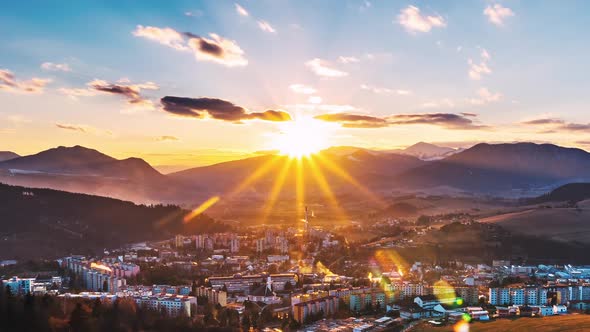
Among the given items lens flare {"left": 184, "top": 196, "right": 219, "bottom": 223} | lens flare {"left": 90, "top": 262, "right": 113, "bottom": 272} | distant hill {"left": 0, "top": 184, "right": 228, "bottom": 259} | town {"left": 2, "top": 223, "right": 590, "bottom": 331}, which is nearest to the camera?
town {"left": 2, "top": 223, "right": 590, "bottom": 331}

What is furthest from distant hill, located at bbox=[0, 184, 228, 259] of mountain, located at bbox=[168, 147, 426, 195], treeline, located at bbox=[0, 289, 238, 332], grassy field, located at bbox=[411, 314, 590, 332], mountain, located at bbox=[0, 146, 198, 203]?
mountain, located at bbox=[168, 147, 426, 195]

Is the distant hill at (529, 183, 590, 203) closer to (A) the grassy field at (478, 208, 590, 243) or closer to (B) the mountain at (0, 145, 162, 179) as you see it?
(A) the grassy field at (478, 208, 590, 243)

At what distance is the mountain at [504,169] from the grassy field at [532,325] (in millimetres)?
91386

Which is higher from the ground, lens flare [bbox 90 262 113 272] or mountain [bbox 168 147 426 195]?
mountain [bbox 168 147 426 195]

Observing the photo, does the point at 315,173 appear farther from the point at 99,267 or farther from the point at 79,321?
the point at 79,321

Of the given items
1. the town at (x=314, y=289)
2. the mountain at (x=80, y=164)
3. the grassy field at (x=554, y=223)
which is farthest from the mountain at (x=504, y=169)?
the town at (x=314, y=289)

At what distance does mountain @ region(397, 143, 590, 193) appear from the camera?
114288 millimetres

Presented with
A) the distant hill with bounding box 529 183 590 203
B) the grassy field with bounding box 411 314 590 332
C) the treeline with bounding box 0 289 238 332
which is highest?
the distant hill with bounding box 529 183 590 203

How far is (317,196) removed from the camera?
90.6 meters

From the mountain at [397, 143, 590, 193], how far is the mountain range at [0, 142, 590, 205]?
0.65 ft

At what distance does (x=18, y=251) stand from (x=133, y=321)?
18.4 m

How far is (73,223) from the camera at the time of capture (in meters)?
37.8

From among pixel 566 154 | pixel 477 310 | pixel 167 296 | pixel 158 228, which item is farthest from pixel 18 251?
pixel 566 154

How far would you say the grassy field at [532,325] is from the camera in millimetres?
16533
